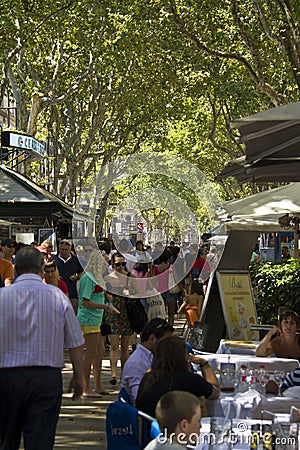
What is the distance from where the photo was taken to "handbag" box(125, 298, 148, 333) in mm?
11984

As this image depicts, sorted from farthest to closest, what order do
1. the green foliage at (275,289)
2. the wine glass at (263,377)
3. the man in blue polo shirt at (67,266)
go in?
the green foliage at (275,289)
the man in blue polo shirt at (67,266)
the wine glass at (263,377)

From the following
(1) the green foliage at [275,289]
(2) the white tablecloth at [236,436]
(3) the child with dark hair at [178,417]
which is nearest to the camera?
(3) the child with dark hair at [178,417]

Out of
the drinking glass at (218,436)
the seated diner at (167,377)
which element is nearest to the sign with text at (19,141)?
the seated diner at (167,377)

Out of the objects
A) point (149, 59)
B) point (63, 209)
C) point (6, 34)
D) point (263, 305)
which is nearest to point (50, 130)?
point (149, 59)

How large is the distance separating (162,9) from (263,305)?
346 inches

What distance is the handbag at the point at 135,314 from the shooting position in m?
12.0

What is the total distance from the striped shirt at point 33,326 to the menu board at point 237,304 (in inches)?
261

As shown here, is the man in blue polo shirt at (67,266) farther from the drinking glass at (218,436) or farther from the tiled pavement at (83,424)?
the drinking glass at (218,436)

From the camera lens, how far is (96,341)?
36.3 ft

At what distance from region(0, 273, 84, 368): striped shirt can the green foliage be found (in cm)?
902

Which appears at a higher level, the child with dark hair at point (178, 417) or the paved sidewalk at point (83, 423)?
the child with dark hair at point (178, 417)

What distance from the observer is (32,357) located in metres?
5.83

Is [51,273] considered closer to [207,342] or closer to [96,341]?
[96,341]

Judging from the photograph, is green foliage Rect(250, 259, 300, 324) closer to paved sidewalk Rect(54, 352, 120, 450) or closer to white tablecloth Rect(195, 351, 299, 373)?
paved sidewalk Rect(54, 352, 120, 450)
